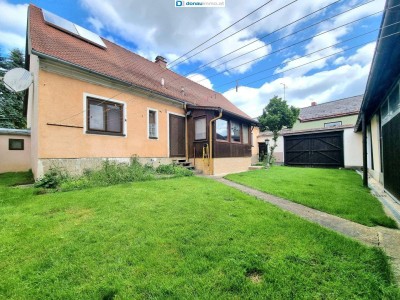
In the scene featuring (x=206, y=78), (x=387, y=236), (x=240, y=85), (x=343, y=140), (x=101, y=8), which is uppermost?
(x=101, y=8)

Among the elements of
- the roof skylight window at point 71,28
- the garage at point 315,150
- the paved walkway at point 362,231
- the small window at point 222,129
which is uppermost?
the roof skylight window at point 71,28

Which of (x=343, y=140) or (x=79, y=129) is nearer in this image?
(x=79, y=129)

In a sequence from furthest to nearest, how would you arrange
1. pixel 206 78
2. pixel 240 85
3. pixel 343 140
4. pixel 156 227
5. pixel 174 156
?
pixel 343 140
pixel 174 156
pixel 206 78
pixel 240 85
pixel 156 227

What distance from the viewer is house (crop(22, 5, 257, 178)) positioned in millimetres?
6480

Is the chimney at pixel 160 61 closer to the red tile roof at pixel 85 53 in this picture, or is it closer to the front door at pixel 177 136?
the red tile roof at pixel 85 53

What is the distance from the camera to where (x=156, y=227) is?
3035 millimetres

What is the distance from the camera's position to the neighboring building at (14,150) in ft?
31.6

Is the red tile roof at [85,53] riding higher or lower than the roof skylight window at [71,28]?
lower

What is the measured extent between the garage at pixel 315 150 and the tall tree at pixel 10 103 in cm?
2466

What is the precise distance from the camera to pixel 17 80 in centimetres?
684

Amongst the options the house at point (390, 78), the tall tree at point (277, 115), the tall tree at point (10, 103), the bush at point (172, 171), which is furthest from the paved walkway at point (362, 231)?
the tall tree at point (10, 103)

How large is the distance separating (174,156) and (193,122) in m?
2.10

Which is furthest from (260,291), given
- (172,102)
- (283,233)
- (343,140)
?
(343,140)

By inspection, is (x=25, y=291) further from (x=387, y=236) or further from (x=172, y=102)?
(x=172, y=102)
